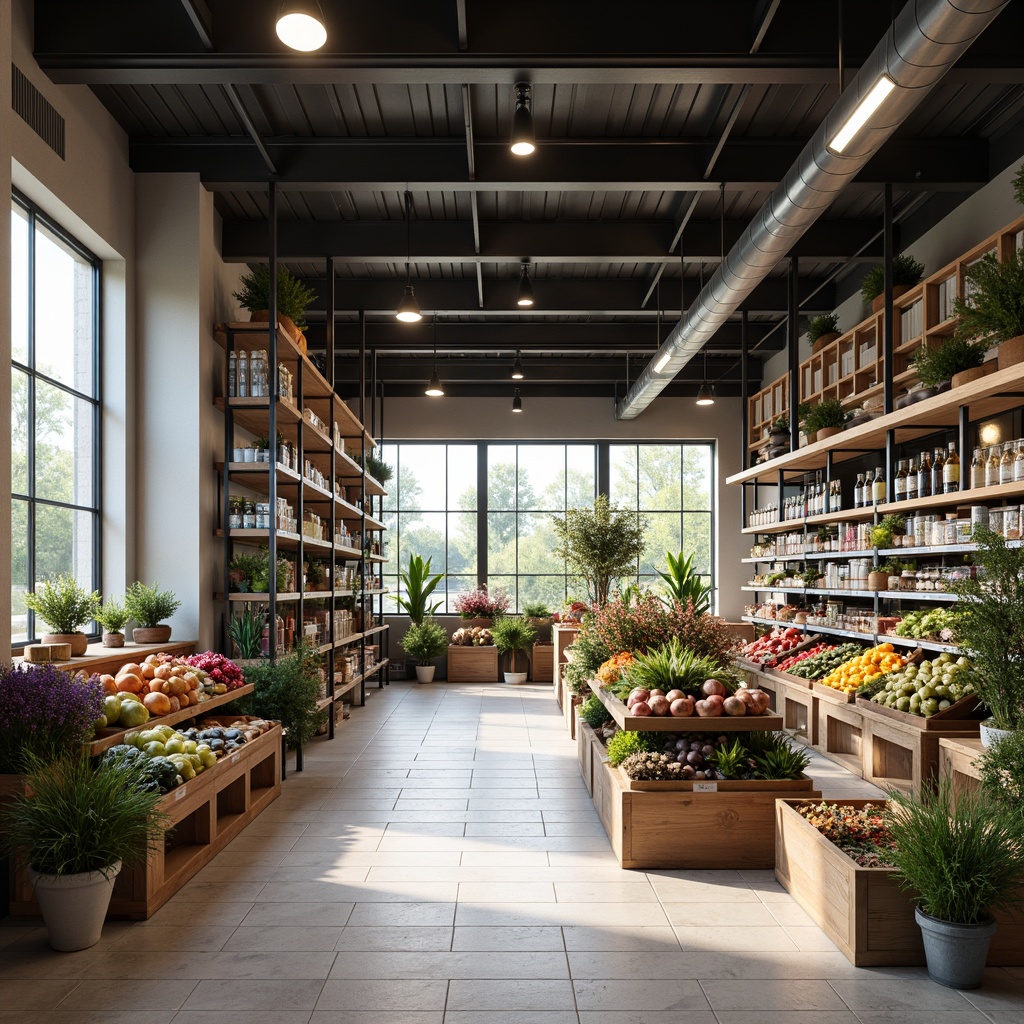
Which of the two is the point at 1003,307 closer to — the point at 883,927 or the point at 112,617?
the point at 883,927

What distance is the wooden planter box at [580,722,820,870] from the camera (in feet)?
15.1

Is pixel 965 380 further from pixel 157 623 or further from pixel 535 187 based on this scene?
pixel 157 623

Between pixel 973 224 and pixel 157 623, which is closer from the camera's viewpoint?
pixel 157 623

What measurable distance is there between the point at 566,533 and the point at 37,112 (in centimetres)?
725

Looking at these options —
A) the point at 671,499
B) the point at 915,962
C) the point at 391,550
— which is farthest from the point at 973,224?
the point at 391,550

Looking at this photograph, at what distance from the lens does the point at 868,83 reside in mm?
4320

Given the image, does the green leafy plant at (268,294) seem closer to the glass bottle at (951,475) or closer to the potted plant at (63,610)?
the potted plant at (63,610)

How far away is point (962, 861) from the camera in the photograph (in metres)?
3.22

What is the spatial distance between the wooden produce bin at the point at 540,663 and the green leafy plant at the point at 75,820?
1007cm

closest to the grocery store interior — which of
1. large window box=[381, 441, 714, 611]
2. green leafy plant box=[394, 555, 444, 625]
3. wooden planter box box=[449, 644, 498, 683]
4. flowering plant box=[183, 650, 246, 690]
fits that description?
flowering plant box=[183, 650, 246, 690]

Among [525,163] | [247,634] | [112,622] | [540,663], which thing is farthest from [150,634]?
[540,663]

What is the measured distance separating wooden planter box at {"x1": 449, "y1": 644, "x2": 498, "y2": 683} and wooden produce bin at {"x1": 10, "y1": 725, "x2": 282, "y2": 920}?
759 centimetres

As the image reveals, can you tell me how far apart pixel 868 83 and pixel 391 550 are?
1185cm

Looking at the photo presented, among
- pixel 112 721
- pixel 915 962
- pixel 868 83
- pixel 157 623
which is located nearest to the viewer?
pixel 915 962
